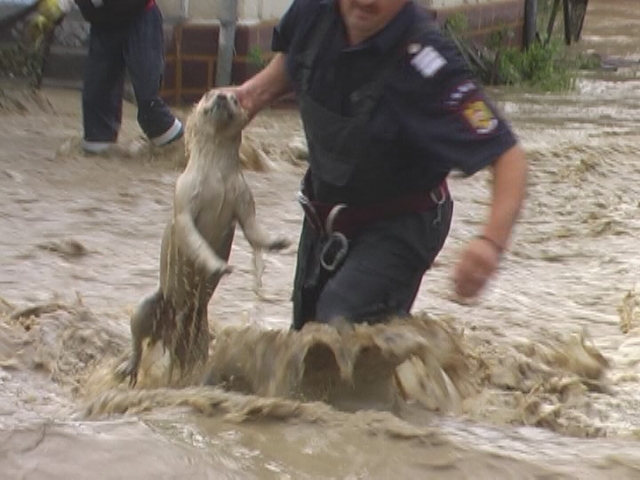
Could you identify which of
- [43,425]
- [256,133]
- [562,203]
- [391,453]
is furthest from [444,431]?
[256,133]

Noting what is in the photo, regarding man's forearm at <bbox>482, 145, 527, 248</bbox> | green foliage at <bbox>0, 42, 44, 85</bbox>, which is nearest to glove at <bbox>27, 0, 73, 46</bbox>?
green foliage at <bbox>0, 42, 44, 85</bbox>

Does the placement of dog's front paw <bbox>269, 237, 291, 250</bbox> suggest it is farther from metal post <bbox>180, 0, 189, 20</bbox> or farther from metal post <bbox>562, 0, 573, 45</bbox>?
metal post <bbox>562, 0, 573, 45</bbox>

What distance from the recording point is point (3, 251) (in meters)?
6.13

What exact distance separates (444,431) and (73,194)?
13.8 feet

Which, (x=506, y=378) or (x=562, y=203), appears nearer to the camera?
(x=506, y=378)

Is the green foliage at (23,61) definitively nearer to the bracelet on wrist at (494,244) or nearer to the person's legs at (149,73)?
the person's legs at (149,73)

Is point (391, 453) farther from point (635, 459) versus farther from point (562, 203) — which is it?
point (562, 203)

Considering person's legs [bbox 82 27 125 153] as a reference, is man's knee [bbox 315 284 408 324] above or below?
below

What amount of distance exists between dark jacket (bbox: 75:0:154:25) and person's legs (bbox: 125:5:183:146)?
0.21ft

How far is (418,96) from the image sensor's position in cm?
366

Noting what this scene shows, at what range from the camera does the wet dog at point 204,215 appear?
3.95 m

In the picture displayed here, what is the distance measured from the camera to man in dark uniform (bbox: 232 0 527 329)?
142 inches

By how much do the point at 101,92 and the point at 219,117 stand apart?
15.5 ft

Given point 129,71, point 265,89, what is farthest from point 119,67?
point 265,89
